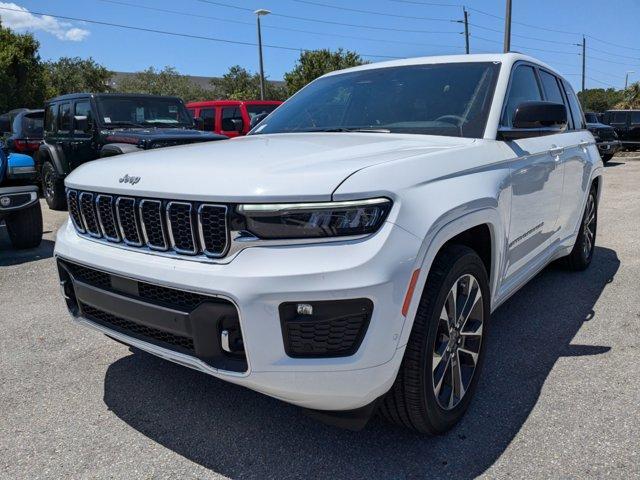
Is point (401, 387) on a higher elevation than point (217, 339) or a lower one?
lower

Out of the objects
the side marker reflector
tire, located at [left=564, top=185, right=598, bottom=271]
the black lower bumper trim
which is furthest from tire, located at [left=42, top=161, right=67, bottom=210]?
the side marker reflector

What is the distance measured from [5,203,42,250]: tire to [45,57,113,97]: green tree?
37014 mm

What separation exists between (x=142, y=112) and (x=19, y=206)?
3.85 meters

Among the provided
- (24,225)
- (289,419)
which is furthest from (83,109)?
(289,419)

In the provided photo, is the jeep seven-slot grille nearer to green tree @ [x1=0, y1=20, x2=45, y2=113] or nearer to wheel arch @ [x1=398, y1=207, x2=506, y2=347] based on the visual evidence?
wheel arch @ [x1=398, y1=207, x2=506, y2=347]

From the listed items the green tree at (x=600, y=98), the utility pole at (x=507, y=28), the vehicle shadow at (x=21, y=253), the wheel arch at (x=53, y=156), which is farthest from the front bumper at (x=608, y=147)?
the green tree at (x=600, y=98)

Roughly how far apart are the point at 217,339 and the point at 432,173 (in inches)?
43.2

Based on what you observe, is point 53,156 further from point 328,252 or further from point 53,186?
point 328,252

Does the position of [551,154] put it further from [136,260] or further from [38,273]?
[38,273]

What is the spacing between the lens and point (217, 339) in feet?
6.88

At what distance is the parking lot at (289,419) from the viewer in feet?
7.75

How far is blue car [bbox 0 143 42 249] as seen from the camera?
5.85 meters

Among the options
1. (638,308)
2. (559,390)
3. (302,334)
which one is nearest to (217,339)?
(302,334)

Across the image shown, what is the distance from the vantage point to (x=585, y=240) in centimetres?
510
